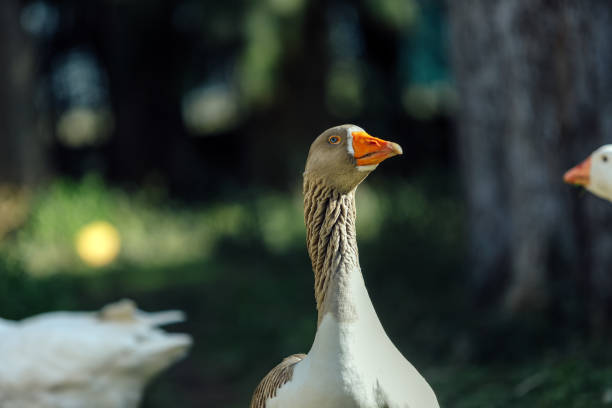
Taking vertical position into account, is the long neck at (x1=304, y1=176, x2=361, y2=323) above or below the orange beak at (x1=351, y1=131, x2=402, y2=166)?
below

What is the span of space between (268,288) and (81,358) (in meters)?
3.43

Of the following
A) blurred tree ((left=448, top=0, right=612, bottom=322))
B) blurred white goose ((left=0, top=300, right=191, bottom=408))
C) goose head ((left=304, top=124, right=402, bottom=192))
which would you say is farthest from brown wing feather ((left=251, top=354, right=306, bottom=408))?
blurred tree ((left=448, top=0, right=612, bottom=322))

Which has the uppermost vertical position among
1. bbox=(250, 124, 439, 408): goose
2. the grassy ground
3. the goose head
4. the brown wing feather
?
the goose head

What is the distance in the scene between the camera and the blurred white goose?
3.57 meters

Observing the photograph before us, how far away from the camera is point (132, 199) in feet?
34.7

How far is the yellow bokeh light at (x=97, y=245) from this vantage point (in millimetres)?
7508

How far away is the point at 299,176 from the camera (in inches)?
429

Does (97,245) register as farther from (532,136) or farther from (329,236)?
(329,236)

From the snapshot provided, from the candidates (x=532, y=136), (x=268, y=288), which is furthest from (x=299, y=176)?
(x=532, y=136)

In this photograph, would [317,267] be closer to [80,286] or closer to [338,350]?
[338,350]

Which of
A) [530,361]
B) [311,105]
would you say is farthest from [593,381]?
[311,105]

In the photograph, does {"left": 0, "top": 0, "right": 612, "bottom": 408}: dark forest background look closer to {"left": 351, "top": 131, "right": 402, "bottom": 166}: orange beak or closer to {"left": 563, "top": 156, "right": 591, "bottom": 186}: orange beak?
{"left": 563, "top": 156, "right": 591, "bottom": 186}: orange beak

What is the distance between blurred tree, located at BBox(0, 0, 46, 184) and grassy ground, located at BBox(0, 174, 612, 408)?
75 centimetres

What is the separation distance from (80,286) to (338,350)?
496 centimetres
